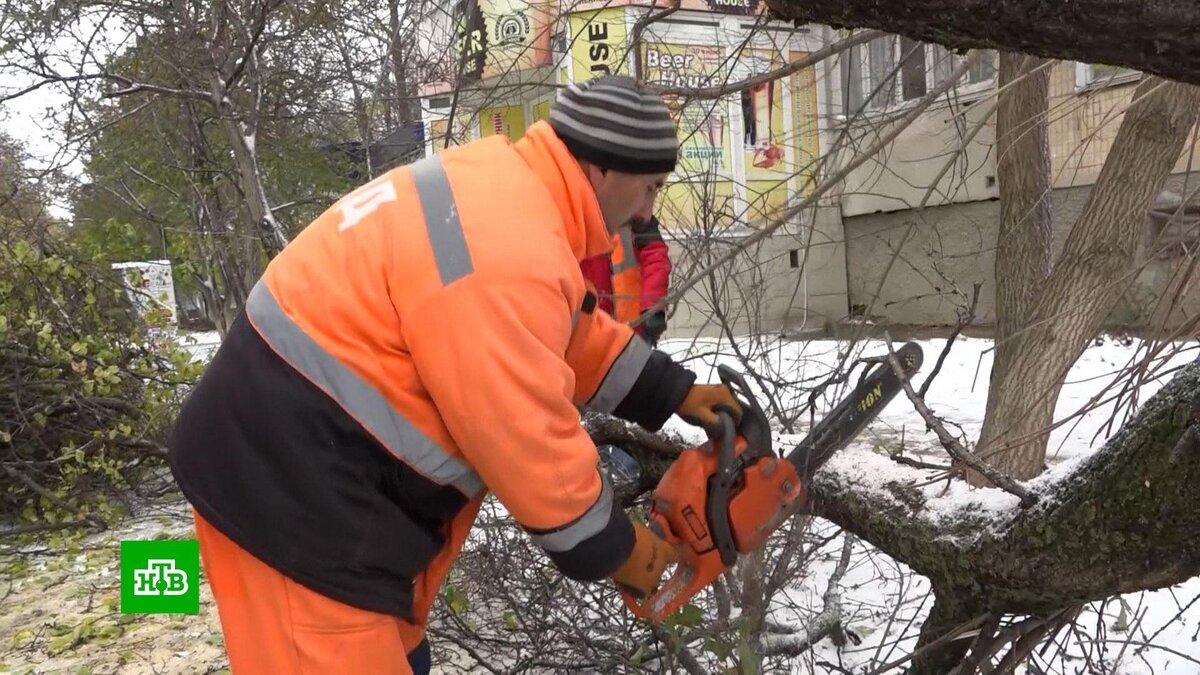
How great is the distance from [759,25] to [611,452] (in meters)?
1.61

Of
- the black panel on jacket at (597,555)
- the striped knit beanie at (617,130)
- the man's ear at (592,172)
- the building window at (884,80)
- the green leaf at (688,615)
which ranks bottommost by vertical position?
the green leaf at (688,615)

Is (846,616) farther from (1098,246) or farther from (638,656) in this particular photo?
(1098,246)

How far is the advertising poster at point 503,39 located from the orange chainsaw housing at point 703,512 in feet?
7.34

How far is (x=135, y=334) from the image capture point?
555 centimetres

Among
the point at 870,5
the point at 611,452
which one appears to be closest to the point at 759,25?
the point at 611,452

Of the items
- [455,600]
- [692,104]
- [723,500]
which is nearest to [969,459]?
[723,500]

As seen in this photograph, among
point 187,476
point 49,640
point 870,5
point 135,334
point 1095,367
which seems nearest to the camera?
point 870,5

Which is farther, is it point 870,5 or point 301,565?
point 301,565

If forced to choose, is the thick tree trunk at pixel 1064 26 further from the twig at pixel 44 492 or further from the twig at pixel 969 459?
the twig at pixel 44 492

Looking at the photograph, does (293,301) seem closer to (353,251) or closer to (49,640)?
(353,251)

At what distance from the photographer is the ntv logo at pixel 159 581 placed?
12.8 ft

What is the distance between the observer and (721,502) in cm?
178

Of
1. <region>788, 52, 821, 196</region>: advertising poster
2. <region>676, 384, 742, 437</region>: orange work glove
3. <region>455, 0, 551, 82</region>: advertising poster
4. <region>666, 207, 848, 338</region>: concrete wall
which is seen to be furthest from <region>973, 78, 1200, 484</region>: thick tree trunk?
<region>455, 0, 551, 82</region>: advertising poster

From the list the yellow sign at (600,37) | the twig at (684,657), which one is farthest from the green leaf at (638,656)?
the yellow sign at (600,37)
